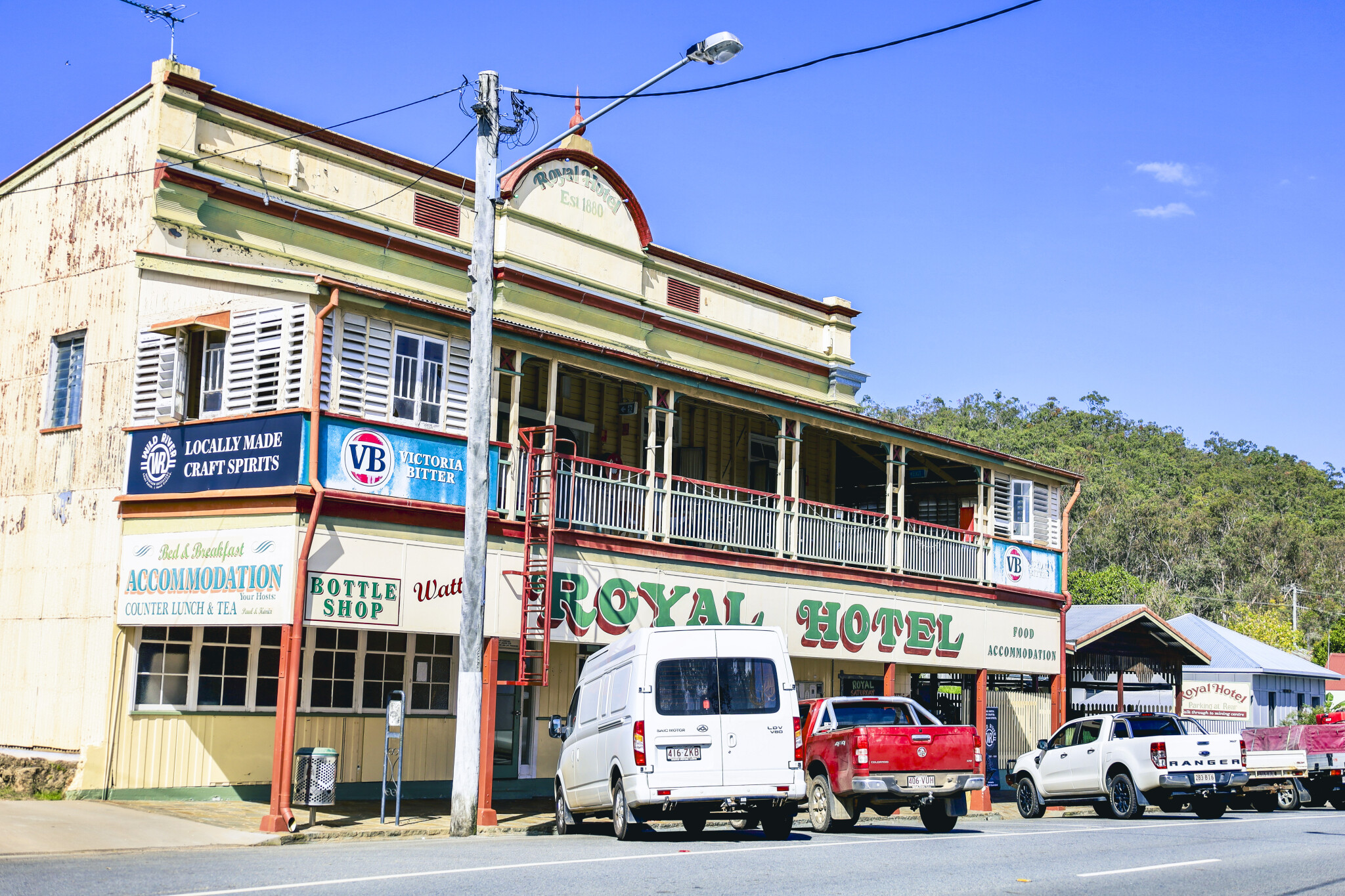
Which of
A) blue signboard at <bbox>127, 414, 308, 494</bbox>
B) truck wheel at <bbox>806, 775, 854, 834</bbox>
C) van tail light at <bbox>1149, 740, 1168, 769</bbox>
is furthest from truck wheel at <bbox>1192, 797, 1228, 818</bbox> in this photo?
blue signboard at <bbox>127, 414, 308, 494</bbox>

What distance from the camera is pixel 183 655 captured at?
18.5 m

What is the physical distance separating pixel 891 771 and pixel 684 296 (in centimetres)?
1320

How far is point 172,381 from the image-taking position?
17.8m

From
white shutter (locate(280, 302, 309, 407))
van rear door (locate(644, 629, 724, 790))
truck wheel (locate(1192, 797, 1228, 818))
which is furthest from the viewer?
truck wheel (locate(1192, 797, 1228, 818))

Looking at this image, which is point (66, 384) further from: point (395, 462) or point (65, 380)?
point (395, 462)

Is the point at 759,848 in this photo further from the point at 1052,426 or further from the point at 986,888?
the point at 1052,426

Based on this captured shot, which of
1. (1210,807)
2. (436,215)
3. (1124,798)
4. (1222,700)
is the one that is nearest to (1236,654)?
(1222,700)

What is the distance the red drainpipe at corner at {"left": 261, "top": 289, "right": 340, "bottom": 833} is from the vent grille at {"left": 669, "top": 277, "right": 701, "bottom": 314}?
11661 millimetres

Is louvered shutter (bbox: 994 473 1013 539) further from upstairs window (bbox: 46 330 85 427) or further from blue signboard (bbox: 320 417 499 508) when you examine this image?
upstairs window (bbox: 46 330 85 427)

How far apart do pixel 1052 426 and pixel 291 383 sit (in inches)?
3338

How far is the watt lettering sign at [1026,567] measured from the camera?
27.6 metres

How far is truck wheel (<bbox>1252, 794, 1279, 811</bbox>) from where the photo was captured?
23.9 metres

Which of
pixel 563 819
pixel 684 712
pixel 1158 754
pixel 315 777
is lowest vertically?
pixel 563 819

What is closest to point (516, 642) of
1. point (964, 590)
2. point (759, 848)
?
point (759, 848)
